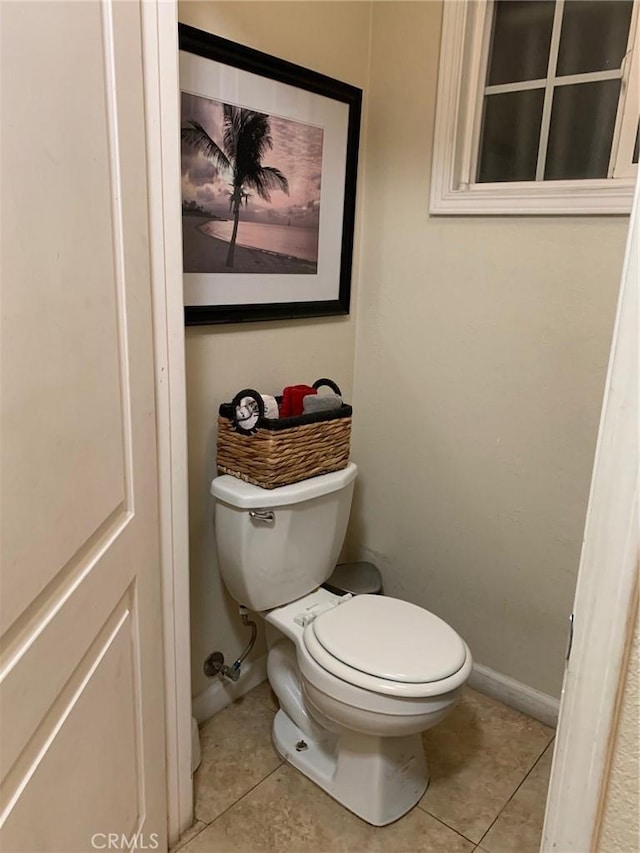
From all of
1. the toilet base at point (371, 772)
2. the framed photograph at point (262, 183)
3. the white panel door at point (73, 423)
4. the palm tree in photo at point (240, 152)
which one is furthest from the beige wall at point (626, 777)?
the palm tree in photo at point (240, 152)

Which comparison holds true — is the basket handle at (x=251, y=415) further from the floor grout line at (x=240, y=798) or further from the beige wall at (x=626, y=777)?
the beige wall at (x=626, y=777)

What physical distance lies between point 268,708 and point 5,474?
1531 mm

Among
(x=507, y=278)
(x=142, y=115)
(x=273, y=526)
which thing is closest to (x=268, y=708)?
(x=273, y=526)

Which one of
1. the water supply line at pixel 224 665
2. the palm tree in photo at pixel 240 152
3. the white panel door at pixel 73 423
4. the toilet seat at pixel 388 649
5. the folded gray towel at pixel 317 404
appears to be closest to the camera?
the white panel door at pixel 73 423

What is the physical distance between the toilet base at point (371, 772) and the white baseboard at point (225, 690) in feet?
1.01

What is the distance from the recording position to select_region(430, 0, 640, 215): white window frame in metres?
1.60

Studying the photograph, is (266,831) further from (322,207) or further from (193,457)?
(322,207)

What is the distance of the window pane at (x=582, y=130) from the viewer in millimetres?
1651

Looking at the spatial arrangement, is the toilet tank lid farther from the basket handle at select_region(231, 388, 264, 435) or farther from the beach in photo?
the beach in photo

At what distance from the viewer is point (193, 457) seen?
171 cm

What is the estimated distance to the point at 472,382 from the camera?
1928 millimetres

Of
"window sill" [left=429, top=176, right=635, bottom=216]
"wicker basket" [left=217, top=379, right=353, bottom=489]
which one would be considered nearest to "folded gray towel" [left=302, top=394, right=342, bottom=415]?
"wicker basket" [left=217, top=379, right=353, bottom=489]

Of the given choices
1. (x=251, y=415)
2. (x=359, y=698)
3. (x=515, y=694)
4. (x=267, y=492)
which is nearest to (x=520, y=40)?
(x=251, y=415)

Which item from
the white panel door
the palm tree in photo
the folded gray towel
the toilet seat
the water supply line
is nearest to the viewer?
the white panel door
